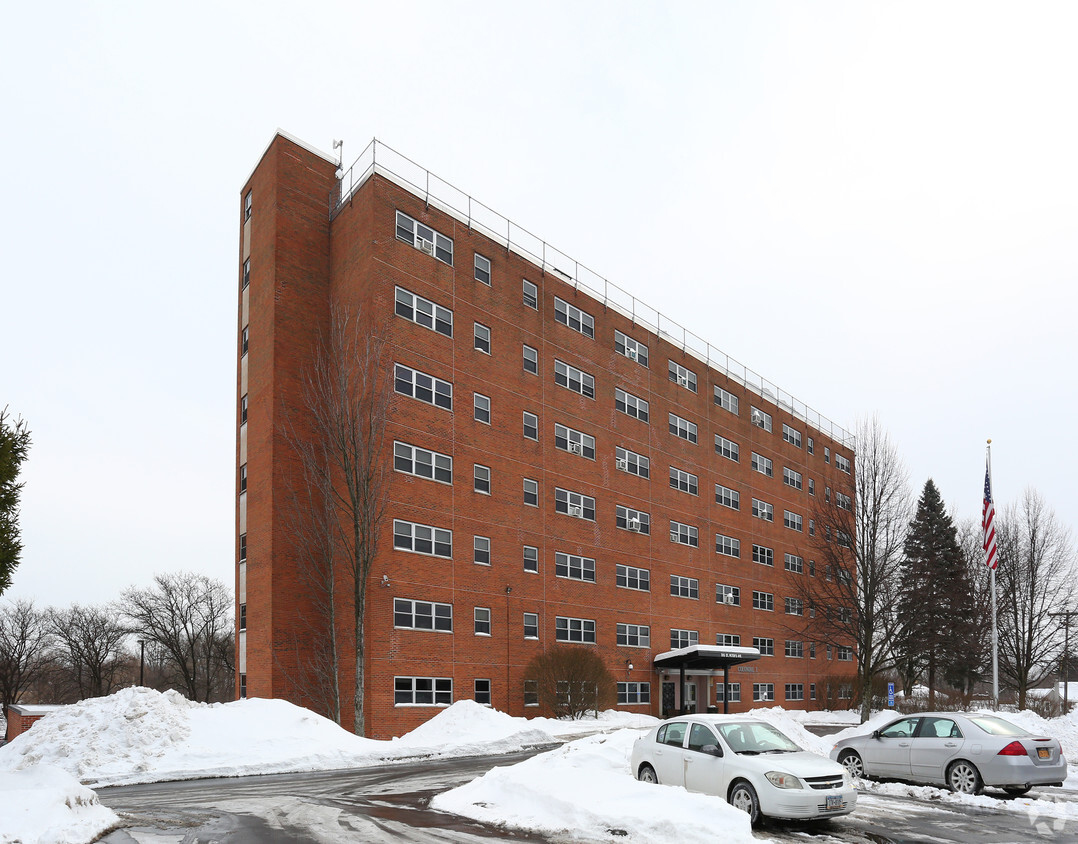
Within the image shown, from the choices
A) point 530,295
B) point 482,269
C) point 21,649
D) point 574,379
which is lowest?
point 21,649

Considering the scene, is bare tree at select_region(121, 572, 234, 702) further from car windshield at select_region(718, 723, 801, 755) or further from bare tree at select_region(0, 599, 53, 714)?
car windshield at select_region(718, 723, 801, 755)

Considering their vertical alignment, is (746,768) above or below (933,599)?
above

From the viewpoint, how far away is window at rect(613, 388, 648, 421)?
158 feet

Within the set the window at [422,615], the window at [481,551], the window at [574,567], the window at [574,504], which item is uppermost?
the window at [574,504]

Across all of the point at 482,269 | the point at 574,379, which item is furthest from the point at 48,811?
the point at 574,379

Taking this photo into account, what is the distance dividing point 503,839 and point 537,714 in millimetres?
27912

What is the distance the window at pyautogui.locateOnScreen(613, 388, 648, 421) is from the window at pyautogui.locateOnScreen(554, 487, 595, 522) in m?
6.18

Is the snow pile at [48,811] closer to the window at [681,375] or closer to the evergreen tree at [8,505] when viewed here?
the evergreen tree at [8,505]

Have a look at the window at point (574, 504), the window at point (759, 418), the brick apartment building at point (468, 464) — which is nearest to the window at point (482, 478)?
the brick apartment building at point (468, 464)

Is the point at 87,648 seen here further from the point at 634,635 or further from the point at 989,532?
the point at 989,532

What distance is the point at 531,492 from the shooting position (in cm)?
4094

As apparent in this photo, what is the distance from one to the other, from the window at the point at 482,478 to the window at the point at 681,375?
60.0 feet

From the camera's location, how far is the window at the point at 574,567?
1644 inches

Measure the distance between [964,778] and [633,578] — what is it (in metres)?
31.5
